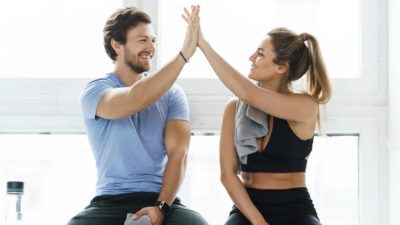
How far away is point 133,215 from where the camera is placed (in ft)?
7.31

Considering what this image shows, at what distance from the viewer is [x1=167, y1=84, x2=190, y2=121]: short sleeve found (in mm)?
2520

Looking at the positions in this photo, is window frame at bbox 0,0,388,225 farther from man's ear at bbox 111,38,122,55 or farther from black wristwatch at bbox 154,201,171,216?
black wristwatch at bbox 154,201,171,216

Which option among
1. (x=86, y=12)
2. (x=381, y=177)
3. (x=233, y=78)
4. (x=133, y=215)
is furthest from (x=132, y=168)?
(x=381, y=177)

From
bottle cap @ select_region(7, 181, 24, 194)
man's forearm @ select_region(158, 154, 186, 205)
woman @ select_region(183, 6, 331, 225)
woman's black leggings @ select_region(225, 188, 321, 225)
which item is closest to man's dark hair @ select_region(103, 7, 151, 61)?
woman @ select_region(183, 6, 331, 225)

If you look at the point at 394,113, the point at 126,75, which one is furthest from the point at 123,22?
the point at 394,113

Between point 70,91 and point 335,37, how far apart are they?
44.1 inches

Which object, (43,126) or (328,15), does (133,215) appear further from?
(328,15)

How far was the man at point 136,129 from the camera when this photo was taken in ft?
7.48

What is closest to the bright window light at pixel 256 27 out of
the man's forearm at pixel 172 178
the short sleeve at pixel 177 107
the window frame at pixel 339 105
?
the window frame at pixel 339 105

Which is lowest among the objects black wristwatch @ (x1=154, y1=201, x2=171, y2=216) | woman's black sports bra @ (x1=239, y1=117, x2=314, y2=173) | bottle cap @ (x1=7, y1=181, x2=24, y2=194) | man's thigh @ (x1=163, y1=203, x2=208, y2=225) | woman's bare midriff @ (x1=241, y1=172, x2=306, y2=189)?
man's thigh @ (x1=163, y1=203, x2=208, y2=225)

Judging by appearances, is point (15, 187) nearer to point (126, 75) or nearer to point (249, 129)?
point (126, 75)

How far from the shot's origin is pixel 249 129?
2.36 meters

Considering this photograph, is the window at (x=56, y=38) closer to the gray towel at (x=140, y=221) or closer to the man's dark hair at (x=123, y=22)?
the man's dark hair at (x=123, y=22)

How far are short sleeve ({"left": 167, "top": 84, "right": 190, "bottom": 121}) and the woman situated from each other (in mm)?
175
